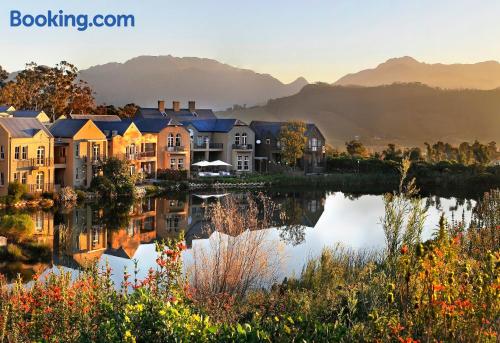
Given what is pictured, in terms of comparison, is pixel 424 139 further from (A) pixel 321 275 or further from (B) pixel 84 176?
(A) pixel 321 275

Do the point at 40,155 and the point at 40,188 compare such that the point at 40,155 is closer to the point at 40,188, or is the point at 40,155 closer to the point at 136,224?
the point at 40,188

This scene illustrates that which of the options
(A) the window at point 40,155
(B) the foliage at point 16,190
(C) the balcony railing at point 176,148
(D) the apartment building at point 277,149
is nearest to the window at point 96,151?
(A) the window at point 40,155

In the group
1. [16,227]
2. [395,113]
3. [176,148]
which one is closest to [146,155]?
[176,148]

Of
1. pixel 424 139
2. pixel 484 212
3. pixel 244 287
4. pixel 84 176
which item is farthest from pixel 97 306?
pixel 424 139

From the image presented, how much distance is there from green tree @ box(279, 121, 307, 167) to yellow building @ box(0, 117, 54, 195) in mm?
21110

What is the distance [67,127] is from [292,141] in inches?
757

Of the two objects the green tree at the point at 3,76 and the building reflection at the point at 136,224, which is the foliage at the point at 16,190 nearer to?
the building reflection at the point at 136,224

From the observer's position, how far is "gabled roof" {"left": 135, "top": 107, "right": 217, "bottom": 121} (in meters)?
59.1

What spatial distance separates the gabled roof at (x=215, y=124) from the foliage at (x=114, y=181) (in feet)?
50.8

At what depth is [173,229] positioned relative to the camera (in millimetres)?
27250

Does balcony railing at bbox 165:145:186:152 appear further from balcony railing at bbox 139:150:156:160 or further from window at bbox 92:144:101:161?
window at bbox 92:144:101:161

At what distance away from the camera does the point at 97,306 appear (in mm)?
7711

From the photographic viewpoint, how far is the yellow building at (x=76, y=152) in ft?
132

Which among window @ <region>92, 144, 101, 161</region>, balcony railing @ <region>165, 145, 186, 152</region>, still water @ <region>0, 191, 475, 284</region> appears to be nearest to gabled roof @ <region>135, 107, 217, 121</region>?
balcony railing @ <region>165, 145, 186, 152</region>
